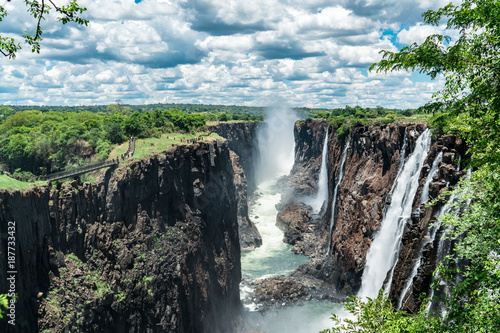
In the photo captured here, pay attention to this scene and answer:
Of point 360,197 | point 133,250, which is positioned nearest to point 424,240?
point 360,197

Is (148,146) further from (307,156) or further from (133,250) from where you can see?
(307,156)

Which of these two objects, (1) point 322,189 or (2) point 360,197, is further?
(1) point 322,189

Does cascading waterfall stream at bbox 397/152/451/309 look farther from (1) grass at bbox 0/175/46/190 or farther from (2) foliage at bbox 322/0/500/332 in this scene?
(1) grass at bbox 0/175/46/190

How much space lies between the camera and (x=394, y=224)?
119 feet

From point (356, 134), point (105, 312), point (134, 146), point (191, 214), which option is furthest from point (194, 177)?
point (356, 134)

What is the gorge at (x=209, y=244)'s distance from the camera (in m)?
25.9

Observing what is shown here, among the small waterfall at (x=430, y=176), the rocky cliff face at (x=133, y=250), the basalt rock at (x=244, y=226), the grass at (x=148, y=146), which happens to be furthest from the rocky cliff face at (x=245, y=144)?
the small waterfall at (x=430, y=176)

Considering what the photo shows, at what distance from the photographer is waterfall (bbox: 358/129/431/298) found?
34312 mm

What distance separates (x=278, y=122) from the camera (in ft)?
498

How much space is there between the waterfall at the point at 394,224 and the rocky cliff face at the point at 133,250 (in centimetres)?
1802

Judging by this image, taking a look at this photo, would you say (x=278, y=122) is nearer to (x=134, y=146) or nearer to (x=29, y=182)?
(x=134, y=146)

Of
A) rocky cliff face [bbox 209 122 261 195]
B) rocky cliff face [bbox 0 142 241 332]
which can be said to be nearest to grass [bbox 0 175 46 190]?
rocky cliff face [bbox 0 142 241 332]

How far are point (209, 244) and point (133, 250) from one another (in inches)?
475

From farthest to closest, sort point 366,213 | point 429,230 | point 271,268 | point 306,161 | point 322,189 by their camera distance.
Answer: point 306,161
point 322,189
point 271,268
point 366,213
point 429,230
